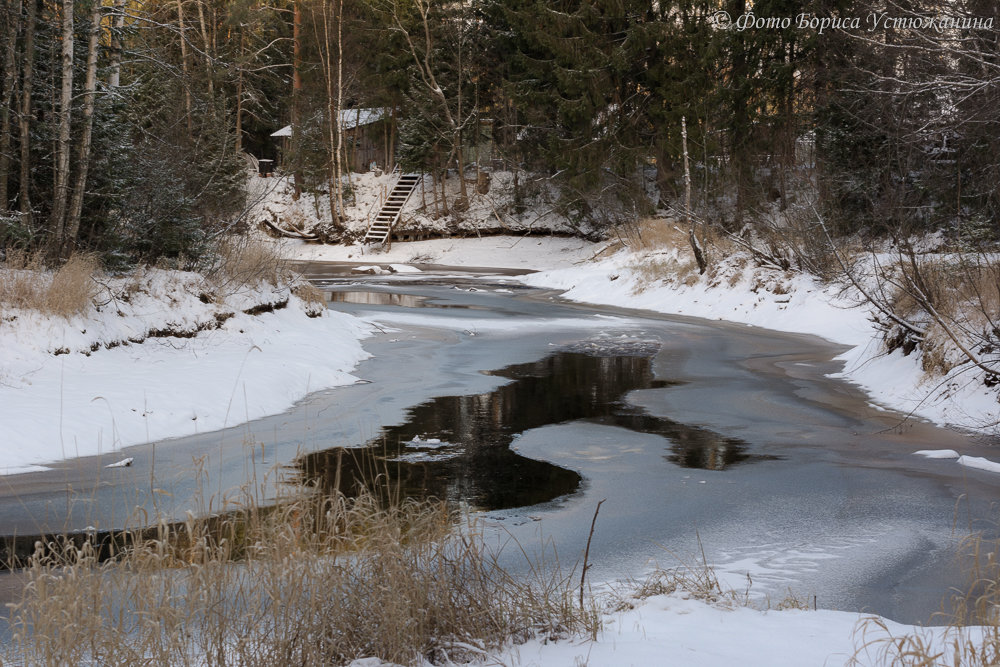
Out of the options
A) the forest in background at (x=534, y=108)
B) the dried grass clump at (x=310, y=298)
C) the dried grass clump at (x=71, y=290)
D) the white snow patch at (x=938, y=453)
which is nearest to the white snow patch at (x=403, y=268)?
the forest in background at (x=534, y=108)

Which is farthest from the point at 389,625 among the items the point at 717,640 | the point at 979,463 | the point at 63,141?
the point at 63,141

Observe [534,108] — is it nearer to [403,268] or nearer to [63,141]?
[403,268]

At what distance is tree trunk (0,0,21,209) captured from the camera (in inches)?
531

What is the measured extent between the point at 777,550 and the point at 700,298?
62.9 ft

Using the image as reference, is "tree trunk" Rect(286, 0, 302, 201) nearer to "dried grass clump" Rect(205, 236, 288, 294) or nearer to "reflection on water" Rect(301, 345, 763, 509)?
"dried grass clump" Rect(205, 236, 288, 294)

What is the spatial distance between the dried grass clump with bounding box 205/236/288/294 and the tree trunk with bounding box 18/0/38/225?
334 centimetres

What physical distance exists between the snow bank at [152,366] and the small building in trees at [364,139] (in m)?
36.1

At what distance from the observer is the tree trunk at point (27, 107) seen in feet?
44.8

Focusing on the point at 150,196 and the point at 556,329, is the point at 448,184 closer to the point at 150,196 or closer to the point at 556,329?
the point at 556,329

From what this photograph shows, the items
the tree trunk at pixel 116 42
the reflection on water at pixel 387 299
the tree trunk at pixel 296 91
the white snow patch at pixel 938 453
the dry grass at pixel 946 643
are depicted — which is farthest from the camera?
the tree trunk at pixel 296 91

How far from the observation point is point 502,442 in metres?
10.1

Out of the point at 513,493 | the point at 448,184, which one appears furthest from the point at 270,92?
the point at 513,493

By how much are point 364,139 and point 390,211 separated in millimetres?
8407

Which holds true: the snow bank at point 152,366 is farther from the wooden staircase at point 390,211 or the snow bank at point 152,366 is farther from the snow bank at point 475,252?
the wooden staircase at point 390,211
